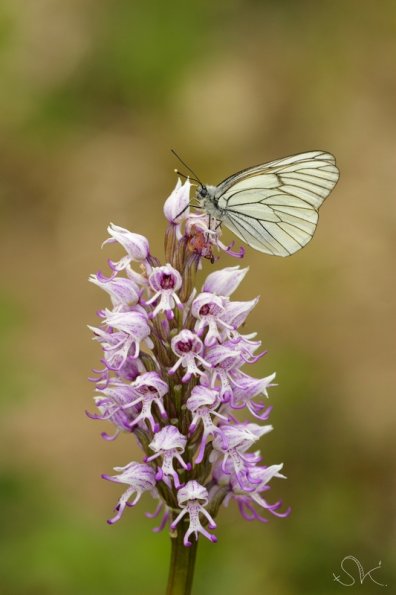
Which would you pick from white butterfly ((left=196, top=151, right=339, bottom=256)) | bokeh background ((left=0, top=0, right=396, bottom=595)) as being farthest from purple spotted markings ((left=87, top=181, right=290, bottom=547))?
bokeh background ((left=0, top=0, right=396, bottom=595))

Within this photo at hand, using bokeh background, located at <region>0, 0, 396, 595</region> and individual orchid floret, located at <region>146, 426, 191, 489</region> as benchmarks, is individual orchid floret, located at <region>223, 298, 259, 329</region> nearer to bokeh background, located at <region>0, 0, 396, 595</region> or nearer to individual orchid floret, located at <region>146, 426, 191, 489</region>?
individual orchid floret, located at <region>146, 426, 191, 489</region>

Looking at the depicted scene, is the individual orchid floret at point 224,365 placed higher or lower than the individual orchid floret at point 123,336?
lower

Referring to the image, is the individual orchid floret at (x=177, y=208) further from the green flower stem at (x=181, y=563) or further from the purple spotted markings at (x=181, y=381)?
the green flower stem at (x=181, y=563)

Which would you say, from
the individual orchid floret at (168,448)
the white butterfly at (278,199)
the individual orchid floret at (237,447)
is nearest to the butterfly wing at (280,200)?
the white butterfly at (278,199)

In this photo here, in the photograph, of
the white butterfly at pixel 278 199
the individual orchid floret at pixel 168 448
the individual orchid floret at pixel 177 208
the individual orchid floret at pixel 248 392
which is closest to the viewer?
the individual orchid floret at pixel 168 448

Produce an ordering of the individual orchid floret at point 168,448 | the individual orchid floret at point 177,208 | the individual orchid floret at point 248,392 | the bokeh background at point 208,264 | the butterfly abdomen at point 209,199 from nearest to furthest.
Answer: the individual orchid floret at point 168,448
the individual orchid floret at point 248,392
the individual orchid floret at point 177,208
the butterfly abdomen at point 209,199
the bokeh background at point 208,264

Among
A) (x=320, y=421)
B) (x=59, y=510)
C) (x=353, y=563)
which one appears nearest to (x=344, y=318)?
(x=320, y=421)

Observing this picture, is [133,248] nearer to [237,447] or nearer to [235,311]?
[235,311]
